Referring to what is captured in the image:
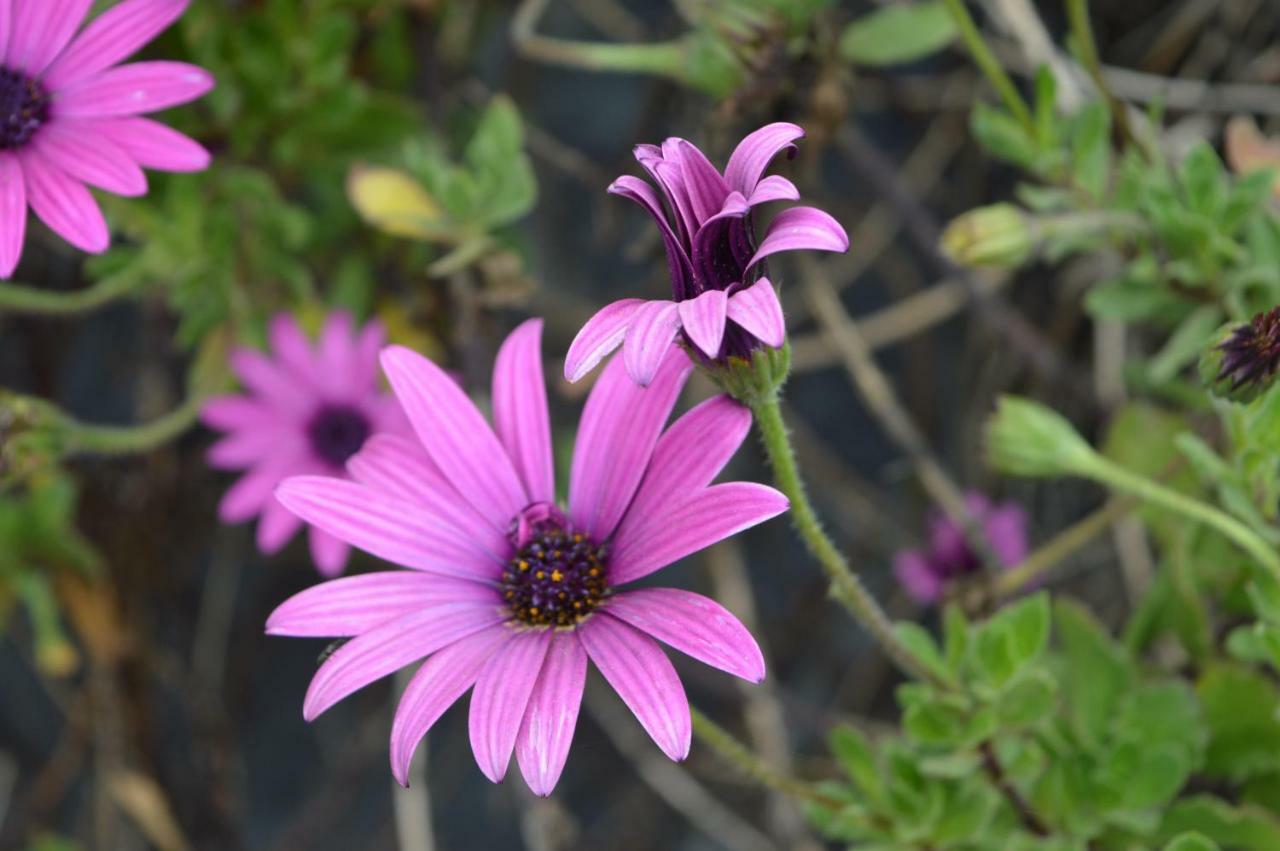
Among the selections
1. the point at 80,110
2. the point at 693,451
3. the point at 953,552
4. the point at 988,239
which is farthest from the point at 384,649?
the point at 953,552

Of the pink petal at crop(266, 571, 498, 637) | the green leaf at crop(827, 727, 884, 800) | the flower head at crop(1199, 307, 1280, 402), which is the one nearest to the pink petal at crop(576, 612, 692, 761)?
the pink petal at crop(266, 571, 498, 637)

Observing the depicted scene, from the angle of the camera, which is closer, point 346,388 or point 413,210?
point 413,210

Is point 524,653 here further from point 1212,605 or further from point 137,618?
point 137,618

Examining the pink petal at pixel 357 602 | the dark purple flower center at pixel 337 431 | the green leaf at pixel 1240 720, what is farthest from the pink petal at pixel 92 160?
the green leaf at pixel 1240 720

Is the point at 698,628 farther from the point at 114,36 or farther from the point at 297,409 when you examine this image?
the point at 297,409

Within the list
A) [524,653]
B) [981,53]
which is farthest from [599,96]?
[524,653]

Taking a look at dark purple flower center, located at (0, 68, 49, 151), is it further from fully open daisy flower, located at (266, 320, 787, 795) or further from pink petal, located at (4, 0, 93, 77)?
fully open daisy flower, located at (266, 320, 787, 795)

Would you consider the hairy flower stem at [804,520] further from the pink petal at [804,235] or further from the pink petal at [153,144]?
the pink petal at [153,144]
